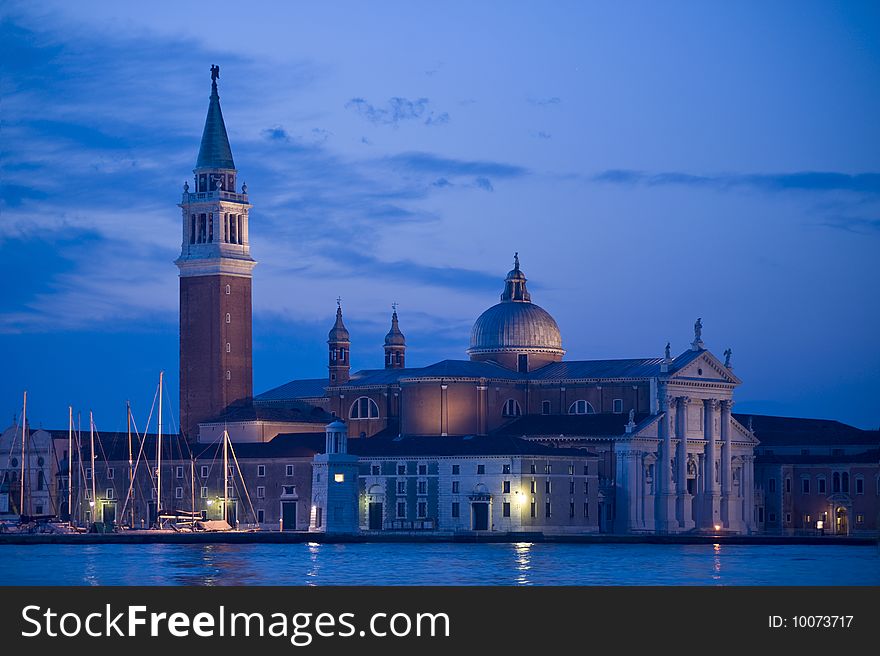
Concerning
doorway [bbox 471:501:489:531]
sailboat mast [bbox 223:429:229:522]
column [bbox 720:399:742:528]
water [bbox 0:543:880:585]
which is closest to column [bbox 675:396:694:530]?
column [bbox 720:399:742:528]

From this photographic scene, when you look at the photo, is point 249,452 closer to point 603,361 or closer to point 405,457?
point 405,457

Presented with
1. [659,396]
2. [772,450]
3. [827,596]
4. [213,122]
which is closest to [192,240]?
[213,122]

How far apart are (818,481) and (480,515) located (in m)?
16.8

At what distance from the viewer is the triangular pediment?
92787 mm

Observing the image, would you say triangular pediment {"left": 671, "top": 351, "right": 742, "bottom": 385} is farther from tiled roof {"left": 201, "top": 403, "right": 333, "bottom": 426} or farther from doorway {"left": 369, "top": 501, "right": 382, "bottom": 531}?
tiled roof {"left": 201, "top": 403, "right": 333, "bottom": 426}

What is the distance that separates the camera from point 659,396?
92062 mm

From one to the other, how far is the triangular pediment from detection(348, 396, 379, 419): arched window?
46.6 ft

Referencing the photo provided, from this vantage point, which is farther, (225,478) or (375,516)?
(225,478)

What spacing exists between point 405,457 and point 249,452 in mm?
7267

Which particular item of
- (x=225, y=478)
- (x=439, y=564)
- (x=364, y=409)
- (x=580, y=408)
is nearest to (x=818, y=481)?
(x=580, y=408)

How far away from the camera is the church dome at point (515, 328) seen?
97875 millimetres

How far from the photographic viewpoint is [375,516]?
8994cm

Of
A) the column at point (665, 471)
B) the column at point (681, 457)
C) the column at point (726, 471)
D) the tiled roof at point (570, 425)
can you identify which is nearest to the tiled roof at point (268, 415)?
the tiled roof at point (570, 425)

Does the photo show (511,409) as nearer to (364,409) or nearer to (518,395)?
(518,395)
